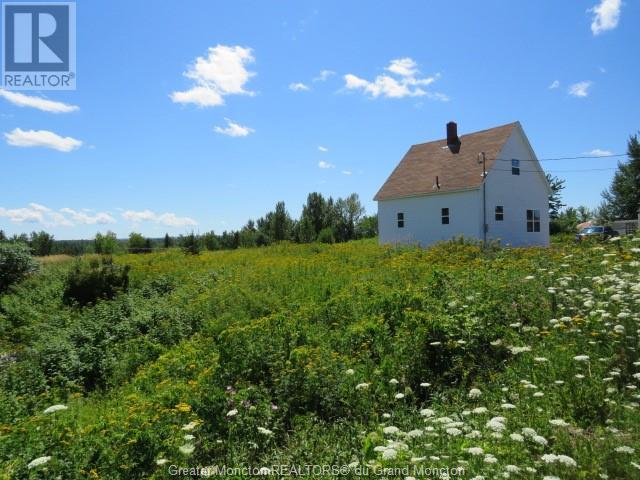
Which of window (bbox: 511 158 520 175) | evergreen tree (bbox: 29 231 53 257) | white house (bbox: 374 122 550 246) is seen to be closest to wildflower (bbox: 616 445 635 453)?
white house (bbox: 374 122 550 246)

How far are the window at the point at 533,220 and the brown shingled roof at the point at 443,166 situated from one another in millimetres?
4910

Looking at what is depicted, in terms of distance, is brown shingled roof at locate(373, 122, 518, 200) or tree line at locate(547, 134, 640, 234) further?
tree line at locate(547, 134, 640, 234)

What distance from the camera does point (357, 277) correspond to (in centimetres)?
1080

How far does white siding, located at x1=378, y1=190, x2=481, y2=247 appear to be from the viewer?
22203 mm

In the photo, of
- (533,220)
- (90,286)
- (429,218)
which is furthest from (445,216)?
(90,286)

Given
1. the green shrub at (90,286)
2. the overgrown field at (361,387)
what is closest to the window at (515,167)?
the overgrown field at (361,387)

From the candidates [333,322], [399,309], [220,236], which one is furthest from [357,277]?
[220,236]

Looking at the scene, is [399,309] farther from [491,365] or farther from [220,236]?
[220,236]

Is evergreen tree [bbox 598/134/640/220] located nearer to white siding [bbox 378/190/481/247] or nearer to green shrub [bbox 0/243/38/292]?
white siding [bbox 378/190/481/247]

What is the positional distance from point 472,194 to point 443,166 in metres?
3.68

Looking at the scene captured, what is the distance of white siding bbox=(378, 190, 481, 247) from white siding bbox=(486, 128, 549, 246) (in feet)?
3.71

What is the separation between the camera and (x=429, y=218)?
79.6ft

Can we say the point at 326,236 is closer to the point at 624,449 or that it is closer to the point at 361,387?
the point at 361,387

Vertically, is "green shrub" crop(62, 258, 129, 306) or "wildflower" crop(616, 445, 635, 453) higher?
"green shrub" crop(62, 258, 129, 306)
